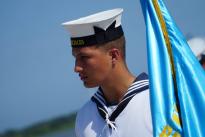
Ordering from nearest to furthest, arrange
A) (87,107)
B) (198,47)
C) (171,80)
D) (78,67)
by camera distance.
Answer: (171,80) → (78,67) → (87,107) → (198,47)

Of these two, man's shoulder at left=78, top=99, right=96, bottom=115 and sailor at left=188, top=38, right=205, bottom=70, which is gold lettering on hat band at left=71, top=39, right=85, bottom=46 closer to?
man's shoulder at left=78, top=99, right=96, bottom=115

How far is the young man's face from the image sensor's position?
170 inches

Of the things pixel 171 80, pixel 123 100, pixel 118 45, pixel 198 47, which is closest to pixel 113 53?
pixel 118 45

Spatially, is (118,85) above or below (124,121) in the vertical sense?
above

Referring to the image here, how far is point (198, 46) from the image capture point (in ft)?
20.6

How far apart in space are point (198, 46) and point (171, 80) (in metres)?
2.49

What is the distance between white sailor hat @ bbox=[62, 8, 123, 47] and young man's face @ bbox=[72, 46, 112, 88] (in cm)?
7

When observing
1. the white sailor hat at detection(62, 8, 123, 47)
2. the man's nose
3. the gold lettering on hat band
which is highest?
the white sailor hat at detection(62, 8, 123, 47)

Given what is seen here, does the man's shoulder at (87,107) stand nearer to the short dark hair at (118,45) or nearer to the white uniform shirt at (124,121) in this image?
the white uniform shirt at (124,121)

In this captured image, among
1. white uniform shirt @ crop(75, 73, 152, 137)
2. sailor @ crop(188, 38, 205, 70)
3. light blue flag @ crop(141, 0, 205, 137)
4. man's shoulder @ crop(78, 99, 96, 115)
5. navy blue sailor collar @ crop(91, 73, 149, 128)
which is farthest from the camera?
sailor @ crop(188, 38, 205, 70)

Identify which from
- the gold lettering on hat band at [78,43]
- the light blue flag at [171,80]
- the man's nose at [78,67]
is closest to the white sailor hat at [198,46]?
the gold lettering on hat band at [78,43]

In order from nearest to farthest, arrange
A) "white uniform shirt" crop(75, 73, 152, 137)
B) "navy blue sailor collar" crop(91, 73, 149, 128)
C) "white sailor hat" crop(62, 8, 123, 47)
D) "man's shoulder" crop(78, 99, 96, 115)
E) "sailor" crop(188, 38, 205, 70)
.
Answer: "white uniform shirt" crop(75, 73, 152, 137)
"navy blue sailor collar" crop(91, 73, 149, 128)
"white sailor hat" crop(62, 8, 123, 47)
"man's shoulder" crop(78, 99, 96, 115)
"sailor" crop(188, 38, 205, 70)

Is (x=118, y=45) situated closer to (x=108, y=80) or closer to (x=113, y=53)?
(x=113, y=53)

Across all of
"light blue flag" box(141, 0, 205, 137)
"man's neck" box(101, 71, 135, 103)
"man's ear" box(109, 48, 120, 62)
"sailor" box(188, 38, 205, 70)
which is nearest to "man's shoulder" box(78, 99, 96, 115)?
"man's neck" box(101, 71, 135, 103)
